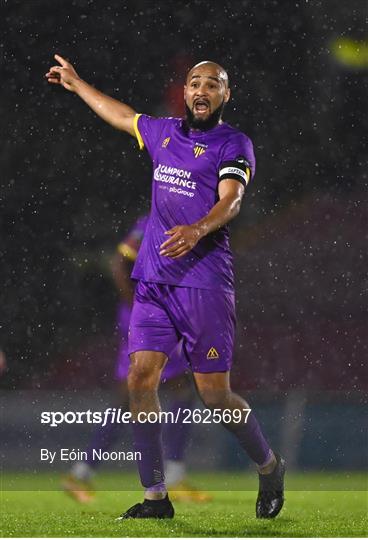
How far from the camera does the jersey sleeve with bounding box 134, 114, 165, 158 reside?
5377 mm

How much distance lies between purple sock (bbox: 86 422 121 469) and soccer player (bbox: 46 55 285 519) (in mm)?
1254

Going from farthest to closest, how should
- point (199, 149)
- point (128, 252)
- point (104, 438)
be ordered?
point (128, 252), point (104, 438), point (199, 149)

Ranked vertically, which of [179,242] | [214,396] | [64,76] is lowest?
[214,396]

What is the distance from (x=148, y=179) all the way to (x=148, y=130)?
4.88m

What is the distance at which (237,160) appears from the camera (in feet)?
16.6

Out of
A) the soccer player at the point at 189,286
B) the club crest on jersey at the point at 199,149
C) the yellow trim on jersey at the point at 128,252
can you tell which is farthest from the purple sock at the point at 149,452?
the yellow trim on jersey at the point at 128,252

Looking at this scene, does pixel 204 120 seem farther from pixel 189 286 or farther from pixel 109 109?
pixel 189 286

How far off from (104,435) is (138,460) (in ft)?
4.36

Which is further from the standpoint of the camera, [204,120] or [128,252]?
[128,252]

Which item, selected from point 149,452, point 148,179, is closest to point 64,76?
point 149,452

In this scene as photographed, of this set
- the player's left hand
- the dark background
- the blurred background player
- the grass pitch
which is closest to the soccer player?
the grass pitch

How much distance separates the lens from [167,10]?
368 inches

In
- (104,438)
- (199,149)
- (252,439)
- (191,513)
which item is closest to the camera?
(199,149)

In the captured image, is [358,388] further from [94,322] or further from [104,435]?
[104,435]
